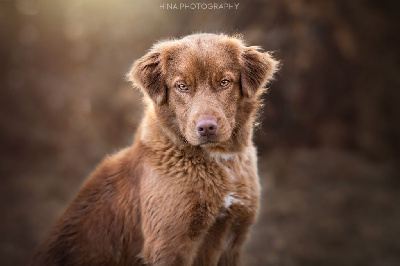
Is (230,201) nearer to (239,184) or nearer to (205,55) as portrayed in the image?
(239,184)

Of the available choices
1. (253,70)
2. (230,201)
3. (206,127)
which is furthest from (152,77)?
(230,201)

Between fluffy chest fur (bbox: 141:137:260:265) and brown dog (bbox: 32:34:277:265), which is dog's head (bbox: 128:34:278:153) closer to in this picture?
brown dog (bbox: 32:34:277:265)

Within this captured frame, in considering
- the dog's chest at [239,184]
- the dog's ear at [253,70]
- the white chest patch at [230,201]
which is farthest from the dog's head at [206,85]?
the white chest patch at [230,201]

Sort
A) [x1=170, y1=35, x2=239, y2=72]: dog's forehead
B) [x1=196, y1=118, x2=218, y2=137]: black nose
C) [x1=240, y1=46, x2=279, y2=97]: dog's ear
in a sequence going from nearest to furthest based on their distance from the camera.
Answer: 1. [x1=196, y1=118, x2=218, y2=137]: black nose
2. [x1=170, y1=35, x2=239, y2=72]: dog's forehead
3. [x1=240, y1=46, x2=279, y2=97]: dog's ear

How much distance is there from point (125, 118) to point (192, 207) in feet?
20.4

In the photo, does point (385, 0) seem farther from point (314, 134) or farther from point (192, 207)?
point (192, 207)

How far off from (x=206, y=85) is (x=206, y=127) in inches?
18.0

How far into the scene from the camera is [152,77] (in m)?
4.49

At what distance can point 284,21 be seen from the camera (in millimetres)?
8719

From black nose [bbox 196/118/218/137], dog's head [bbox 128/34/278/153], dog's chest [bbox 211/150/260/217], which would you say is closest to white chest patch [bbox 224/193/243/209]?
dog's chest [bbox 211/150/260/217]

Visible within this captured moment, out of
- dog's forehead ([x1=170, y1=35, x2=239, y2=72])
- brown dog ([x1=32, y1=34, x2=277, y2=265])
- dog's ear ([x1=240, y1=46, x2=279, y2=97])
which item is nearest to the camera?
brown dog ([x1=32, y1=34, x2=277, y2=265])

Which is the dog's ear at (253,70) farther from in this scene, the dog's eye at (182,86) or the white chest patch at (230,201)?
the white chest patch at (230,201)

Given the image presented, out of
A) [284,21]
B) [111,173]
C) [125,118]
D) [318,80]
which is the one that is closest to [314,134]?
[318,80]

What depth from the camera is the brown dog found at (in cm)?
414
